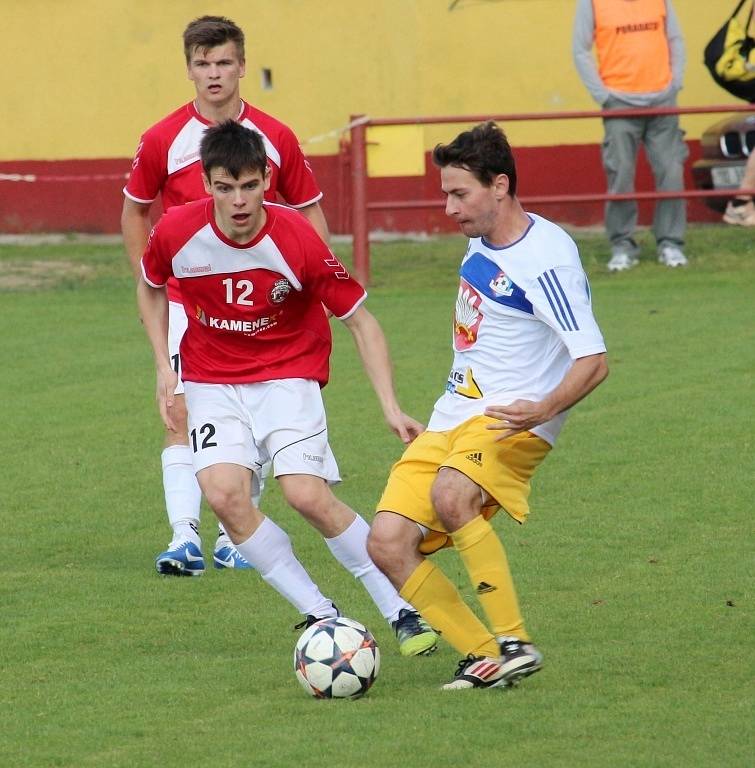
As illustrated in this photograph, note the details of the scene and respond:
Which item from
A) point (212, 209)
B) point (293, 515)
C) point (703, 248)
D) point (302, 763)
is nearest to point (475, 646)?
point (302, 763)

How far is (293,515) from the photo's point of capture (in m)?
7.80

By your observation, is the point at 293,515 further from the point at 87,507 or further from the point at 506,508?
the point at 506,508

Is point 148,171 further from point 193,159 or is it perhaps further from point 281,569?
point 281,569

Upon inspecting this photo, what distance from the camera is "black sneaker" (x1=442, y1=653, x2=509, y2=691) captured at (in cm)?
512

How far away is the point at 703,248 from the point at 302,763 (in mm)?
11950

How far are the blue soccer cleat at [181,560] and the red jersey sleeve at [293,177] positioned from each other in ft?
4.82

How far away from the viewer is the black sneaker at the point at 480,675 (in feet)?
16.8

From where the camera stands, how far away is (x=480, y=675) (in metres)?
5.14

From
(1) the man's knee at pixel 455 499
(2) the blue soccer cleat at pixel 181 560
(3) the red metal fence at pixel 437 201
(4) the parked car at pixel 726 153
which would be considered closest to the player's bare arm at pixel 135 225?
(2) the blue soccer cleat at pixel 181 560

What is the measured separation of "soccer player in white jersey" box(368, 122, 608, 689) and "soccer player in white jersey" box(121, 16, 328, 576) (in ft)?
5.57

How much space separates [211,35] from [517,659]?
3.05 meters

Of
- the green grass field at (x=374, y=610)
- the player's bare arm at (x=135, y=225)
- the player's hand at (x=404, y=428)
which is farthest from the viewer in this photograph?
the player's bare arm at (x=135, y=225)

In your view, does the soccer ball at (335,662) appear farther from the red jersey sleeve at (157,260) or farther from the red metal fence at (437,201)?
the red metal fence at (437,201)

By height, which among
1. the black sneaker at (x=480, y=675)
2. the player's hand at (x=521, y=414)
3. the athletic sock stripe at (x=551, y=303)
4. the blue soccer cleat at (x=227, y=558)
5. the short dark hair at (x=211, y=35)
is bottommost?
the blue soccer cleat at (x=227, y=558)
